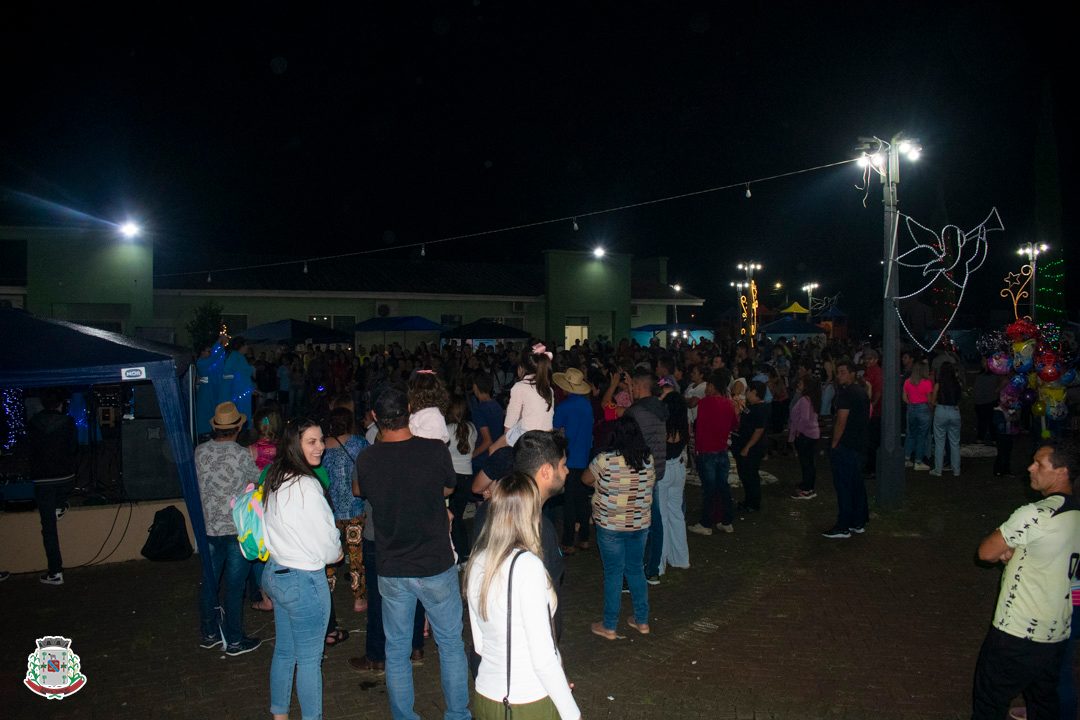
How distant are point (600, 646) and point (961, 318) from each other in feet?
165

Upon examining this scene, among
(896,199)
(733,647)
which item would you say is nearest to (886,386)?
(896,199)

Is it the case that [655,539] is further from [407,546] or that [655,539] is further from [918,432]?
[918,432]

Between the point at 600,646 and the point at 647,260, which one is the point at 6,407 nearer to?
the point at 600,646

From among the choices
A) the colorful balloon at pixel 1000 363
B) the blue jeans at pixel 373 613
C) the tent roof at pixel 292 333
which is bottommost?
the blue jeans at pixel 373 613

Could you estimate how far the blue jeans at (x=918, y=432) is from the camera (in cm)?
1030

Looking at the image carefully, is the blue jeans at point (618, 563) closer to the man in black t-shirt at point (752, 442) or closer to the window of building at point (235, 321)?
the man in black t-shirt at point (752, 442)

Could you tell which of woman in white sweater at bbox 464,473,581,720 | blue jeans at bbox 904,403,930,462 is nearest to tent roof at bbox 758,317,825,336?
blue jeans at bbox 904,403,930,462

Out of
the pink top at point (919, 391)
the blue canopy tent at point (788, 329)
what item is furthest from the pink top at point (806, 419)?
the blue canopy tent at point (788, 329)

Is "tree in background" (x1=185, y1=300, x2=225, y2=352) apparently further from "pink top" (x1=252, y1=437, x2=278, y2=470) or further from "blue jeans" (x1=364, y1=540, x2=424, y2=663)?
"blue jeans" (x1=364, y1=540, x2=424, y2=663)

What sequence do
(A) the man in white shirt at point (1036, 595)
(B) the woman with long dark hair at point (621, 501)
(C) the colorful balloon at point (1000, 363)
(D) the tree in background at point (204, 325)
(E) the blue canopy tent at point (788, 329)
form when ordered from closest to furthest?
(A) the man in white shirt at point (1036, 595) → (B) the woman with long dark hair at point (621, 501) → (C) the colorful balloon at point (1000, 363) → (D) the tree in background at point (204, 325) → (E) the blue canopy tent at point (788, 329)

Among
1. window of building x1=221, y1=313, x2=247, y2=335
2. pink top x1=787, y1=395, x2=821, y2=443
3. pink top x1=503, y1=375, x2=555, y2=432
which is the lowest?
pink top x1=787, y1=395, x2=821, y2=443

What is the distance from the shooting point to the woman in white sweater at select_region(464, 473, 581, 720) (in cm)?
244

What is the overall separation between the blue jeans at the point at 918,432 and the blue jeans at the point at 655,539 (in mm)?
5802

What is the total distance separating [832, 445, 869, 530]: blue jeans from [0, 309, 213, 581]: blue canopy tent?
5.88m
